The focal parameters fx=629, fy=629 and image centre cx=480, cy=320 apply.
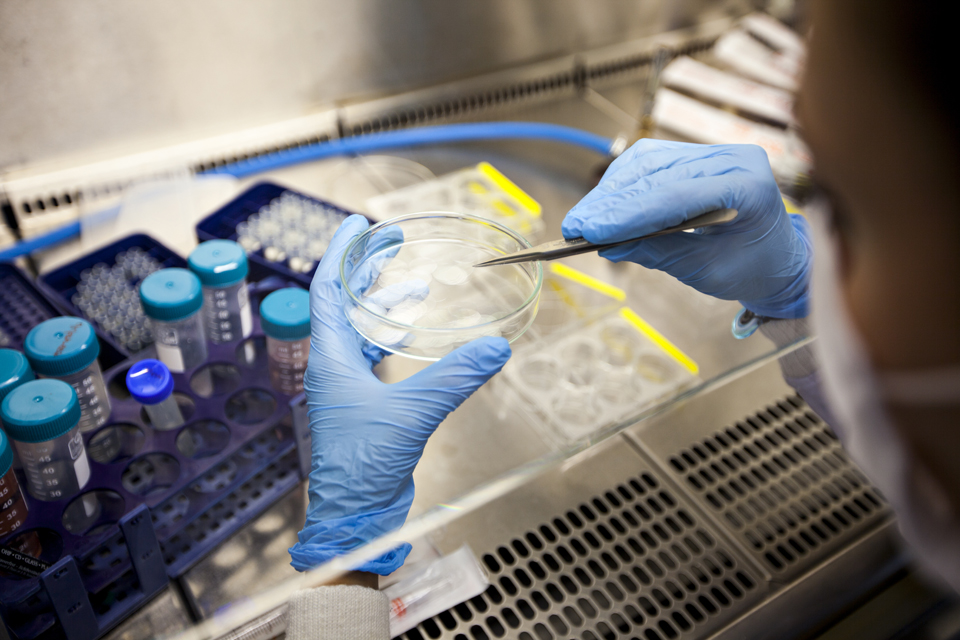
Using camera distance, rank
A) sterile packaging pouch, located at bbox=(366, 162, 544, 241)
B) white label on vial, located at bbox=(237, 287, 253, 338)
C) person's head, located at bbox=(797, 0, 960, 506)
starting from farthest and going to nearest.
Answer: sterile packaging pouch, located at bbox=(366, 162, 544, 241), white label on vial, located at bbox=(237, 287, 253, 338), person's head, located at bbox=(797, 0, 960, 506)

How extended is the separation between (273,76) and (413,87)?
1.45 feet

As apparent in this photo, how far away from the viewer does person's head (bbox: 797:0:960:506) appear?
1.30 ft

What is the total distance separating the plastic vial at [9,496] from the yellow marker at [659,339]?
1.18 metres

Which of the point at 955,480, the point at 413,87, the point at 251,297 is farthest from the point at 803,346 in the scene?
the point at 413,87

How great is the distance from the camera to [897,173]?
42cm

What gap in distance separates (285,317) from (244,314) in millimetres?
164

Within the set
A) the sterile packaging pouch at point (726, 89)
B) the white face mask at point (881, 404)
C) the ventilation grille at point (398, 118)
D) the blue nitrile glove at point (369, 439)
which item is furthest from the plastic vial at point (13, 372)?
the sterile packaging pouch at point (726, 89)

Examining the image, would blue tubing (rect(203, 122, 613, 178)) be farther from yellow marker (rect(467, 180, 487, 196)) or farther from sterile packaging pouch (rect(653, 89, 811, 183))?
sterile packaging pouch (rect(653, 89, 811, 183))

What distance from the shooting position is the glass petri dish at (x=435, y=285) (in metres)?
0.86

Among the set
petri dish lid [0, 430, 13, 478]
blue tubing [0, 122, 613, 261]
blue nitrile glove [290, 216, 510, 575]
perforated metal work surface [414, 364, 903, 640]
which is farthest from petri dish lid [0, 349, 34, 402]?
blue tubing [0, 122, 613, 261]

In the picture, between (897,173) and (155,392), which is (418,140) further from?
(897,173)

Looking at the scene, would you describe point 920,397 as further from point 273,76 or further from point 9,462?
point 273,76

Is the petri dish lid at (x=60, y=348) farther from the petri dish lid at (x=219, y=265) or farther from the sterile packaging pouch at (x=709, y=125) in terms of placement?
the sterile packaging pouch at (x=709, y=125)

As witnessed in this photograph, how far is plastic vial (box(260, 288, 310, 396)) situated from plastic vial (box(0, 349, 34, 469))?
348 mm
